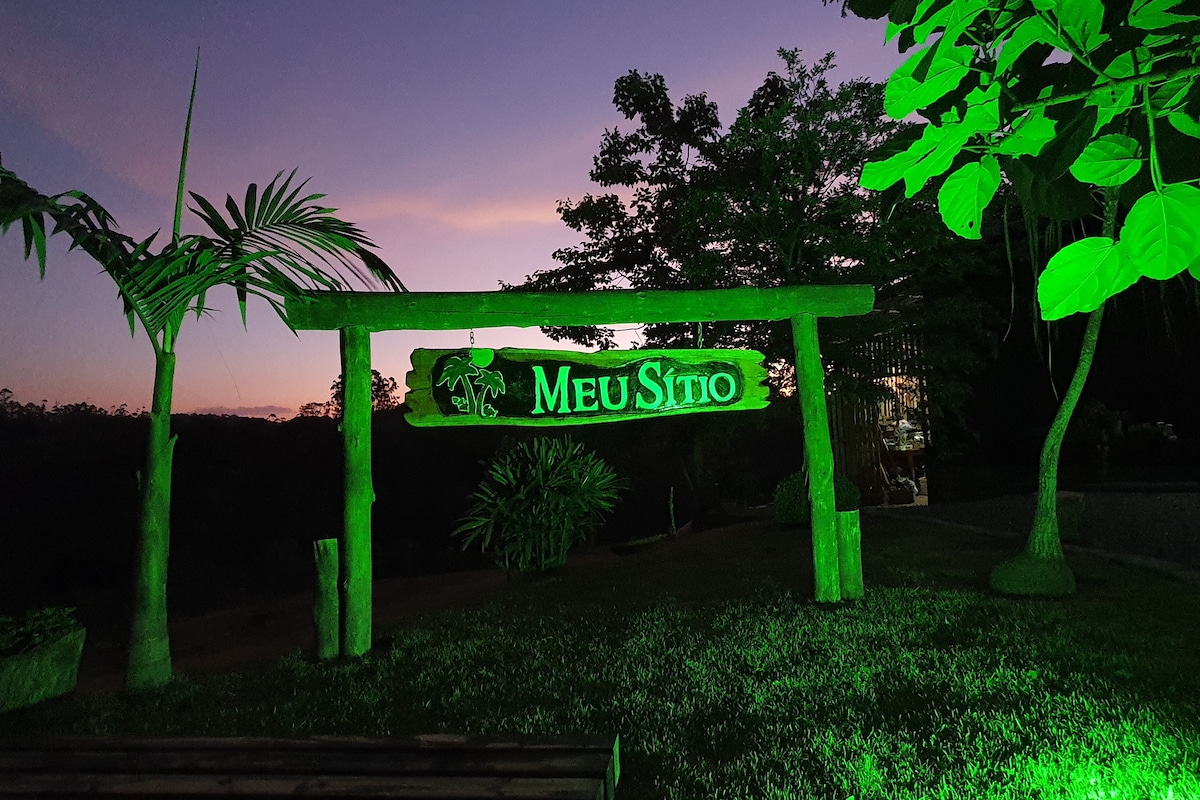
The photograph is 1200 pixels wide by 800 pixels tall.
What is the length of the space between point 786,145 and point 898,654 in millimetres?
6425

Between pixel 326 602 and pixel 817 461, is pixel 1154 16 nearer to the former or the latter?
pixel 817 461

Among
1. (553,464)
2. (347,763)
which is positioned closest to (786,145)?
(553,464)

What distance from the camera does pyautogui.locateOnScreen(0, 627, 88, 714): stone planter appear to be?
3.70m

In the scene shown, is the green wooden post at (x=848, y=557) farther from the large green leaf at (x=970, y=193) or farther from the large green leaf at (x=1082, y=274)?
the large green leaf at (x=1082, y=274)

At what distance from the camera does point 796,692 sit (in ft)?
11.5

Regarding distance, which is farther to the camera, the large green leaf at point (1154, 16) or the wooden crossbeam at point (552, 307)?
the wooden crossbeam at point (552, 307)

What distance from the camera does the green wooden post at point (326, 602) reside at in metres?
4.43

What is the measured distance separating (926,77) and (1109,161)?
0.31 meters

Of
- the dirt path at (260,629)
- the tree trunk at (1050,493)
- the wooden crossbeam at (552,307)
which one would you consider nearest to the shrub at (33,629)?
the dirt path at (260,629)

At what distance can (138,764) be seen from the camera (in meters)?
1.90

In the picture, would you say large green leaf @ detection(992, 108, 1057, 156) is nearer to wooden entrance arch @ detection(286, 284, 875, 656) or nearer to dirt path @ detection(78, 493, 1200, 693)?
wooden entrance arch @ detection(286, 284, 875, 656)

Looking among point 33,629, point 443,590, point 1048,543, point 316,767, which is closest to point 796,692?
point 316,767

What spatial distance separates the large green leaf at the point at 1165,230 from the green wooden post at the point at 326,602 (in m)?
4.52

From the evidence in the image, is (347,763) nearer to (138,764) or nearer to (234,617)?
(138,764)
